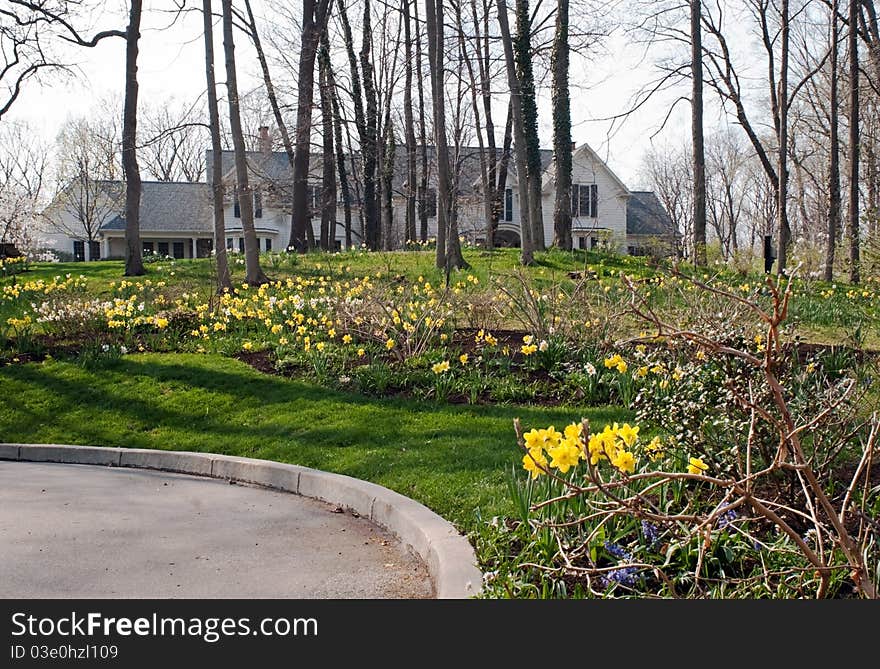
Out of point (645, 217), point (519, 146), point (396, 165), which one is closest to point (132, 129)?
point (519, 146)

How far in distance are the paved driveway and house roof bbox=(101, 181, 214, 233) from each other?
43.8m

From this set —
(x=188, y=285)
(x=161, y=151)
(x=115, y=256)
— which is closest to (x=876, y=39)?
(x=188, y=285)

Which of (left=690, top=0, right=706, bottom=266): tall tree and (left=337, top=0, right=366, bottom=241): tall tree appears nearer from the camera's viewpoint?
(left=690, top=0, right=706, bottom=266): tall tree

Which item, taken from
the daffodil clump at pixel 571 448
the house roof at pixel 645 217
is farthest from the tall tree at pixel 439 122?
the house roof at pixel 645 217

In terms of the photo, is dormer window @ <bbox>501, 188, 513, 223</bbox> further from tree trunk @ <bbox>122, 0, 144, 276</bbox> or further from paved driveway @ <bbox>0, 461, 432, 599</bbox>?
paved driveway @ <bbox>0, 461, 432, 599</bbox>

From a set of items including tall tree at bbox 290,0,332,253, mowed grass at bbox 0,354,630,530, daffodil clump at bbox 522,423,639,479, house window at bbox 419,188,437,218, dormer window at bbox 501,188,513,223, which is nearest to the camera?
daffodil clump at bbox 522,423,639,479

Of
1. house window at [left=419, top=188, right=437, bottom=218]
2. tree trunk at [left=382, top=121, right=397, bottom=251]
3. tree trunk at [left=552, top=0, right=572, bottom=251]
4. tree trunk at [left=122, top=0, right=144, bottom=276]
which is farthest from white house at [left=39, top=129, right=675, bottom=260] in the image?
tree trunk at [left=122, top=0, right=144, bottom=276]

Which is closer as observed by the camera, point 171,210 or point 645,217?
point 171,210

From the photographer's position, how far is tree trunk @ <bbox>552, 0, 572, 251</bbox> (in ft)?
76.6

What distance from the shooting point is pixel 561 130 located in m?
24.0

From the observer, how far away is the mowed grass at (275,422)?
252 inches

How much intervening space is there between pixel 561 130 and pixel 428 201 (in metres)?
17.2

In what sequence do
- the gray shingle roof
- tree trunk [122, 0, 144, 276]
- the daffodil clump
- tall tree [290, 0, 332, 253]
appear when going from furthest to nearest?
the gray shingle roof < tall tree [290, 0, 332, 253] < tree trunk [122, 0, 144, 276] < the daffodil clump

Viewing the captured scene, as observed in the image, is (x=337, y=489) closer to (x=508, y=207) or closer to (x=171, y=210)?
(x=508, y=207)
